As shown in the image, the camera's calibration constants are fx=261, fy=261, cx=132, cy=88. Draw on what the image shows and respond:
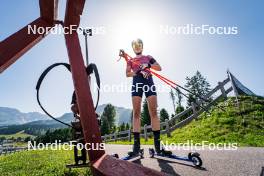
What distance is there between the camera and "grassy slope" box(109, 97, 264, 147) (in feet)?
31.8

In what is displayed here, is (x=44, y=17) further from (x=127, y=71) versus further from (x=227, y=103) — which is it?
(x=227, y=103)

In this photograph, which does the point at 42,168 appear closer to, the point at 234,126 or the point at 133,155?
the point at 133,155

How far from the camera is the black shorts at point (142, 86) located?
550 centimetres

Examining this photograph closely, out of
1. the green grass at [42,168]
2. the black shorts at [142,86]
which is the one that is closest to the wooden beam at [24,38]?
the green grass at [42,168]

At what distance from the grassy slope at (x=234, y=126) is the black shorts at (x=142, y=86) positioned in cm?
488

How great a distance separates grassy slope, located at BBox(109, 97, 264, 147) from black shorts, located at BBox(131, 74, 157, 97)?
16.0 feet

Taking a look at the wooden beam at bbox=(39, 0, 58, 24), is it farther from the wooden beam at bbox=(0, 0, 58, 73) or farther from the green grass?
the green grass

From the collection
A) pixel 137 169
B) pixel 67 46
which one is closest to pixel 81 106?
pixel 67 46

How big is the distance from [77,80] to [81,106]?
226 mm

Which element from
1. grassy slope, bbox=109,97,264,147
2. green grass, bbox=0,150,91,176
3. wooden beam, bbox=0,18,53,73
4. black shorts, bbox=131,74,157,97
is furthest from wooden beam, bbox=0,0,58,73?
grassy slope, bbox=109,97,264,147

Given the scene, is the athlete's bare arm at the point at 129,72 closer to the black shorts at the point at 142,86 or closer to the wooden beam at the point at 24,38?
the black shorts at the point at 142,86

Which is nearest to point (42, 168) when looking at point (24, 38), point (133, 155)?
point (133, 155)

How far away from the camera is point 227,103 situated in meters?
14.3

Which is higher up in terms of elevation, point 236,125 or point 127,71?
point 127,71
